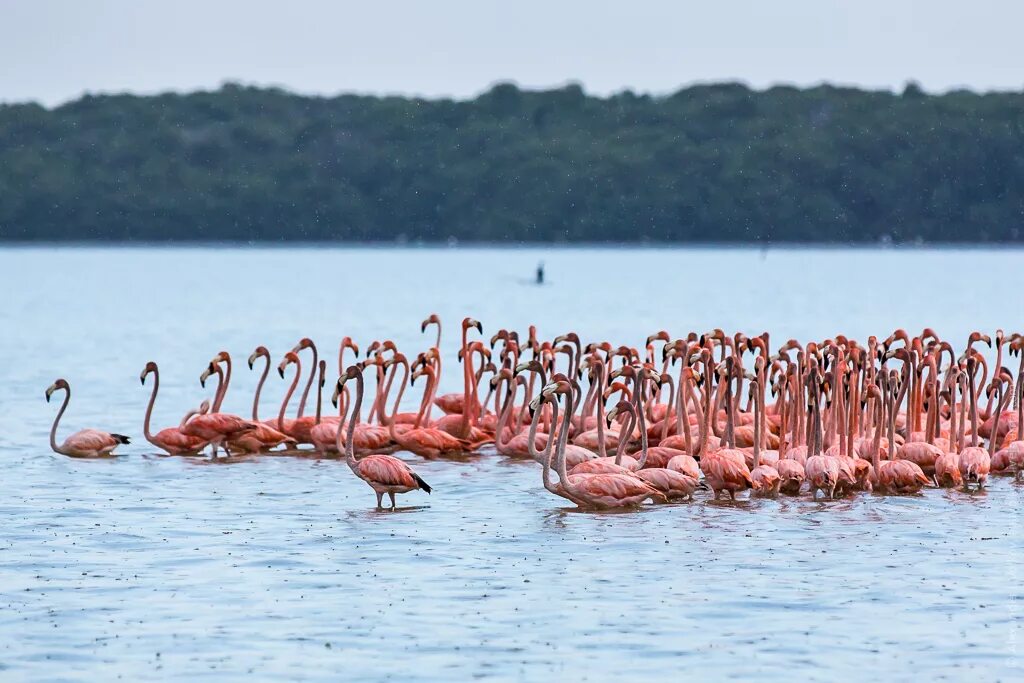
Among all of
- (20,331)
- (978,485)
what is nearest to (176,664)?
(978,485)

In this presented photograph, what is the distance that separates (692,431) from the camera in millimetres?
20703

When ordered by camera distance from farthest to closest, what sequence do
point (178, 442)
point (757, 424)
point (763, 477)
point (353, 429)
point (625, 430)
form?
point (178, 442), point (625, 430), point (757, 424), point (353, 429), point (763, 477)

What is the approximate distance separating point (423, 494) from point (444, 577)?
14.2 feet

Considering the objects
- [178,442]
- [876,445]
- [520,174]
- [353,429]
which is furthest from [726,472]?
[520,174]

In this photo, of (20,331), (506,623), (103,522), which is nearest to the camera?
(506,623)

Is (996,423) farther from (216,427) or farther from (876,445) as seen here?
(216,427)

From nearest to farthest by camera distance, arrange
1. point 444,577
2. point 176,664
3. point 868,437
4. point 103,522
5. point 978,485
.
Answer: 1. point 176,664
2. point 444,577
3. point 103,522
4. point 978,485
5. point 868,437

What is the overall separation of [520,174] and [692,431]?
136 m

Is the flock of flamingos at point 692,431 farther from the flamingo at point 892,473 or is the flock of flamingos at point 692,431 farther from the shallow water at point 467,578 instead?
the shallow water at point 467,578

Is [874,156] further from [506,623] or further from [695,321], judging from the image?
[506,623]

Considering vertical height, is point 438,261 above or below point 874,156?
below

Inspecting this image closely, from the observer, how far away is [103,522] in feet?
55.1

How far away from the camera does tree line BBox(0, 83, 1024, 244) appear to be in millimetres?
150250

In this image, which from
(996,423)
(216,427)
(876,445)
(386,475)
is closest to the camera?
(386,475)
